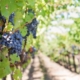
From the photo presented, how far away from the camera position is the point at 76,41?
14.0 meters

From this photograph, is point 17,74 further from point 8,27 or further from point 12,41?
point 8,27

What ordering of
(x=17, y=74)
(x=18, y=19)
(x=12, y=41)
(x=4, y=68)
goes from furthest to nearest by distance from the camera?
(x=17, y=74), (x=12, y=41), (x=18, y=19), (x=4, y=68)

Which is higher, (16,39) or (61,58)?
(16,39)

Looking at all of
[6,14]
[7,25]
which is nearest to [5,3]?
[6,14]

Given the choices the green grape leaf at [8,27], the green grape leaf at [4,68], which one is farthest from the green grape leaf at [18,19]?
the green grape leaf at [4,68]

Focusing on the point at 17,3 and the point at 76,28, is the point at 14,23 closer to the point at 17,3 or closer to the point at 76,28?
the point at 17,3

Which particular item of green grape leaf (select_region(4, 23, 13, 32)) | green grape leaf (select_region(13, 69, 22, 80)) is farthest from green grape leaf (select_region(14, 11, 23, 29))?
green grape leaf (select_region(13, 69, 22, 80))

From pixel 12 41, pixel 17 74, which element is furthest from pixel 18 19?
pixel 17 74

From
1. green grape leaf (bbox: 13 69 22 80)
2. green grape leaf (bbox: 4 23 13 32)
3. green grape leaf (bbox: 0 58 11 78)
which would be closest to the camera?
green grape leaf (bbox: 0 58 11 78)

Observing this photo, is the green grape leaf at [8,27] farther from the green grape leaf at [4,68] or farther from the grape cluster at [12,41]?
the green grape leaf at [4,68]

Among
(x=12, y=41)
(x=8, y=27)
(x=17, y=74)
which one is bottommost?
(x=17, y=74)

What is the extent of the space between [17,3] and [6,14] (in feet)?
0.52

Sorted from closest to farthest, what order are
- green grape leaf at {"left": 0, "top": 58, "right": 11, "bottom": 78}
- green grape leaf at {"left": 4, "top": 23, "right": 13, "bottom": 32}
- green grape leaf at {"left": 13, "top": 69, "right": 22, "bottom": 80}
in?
green grape leaf at {"left": 0, "top": 58, "right": 11, "bottom": 78} < green grape leaf at {"left": 4, "top": 23, "right": 13, "bottom": 32} < green grape leaf at {"left": 13, "top": 69, "right": 22, "bottom": 80}

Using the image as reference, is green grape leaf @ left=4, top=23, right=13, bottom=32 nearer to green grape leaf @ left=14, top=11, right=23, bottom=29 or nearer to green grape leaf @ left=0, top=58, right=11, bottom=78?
green grape leaf @ left=14, top=11, right=23, bottom=29
